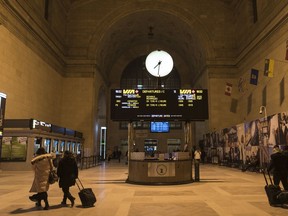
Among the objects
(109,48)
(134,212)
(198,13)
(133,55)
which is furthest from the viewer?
(133,55)

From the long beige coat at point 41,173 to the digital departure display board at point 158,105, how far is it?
223 inches

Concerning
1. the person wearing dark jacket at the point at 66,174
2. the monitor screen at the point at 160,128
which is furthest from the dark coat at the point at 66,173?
the monitor screen at the point at 160,128

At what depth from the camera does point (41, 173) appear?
7.34 meters

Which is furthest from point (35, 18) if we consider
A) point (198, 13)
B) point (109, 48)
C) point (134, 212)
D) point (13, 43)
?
point (134, 212)

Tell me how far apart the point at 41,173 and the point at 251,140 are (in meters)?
14.1

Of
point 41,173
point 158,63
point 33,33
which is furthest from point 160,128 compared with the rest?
point 41,173

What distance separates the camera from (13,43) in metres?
18.2

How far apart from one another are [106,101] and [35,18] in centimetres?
1782

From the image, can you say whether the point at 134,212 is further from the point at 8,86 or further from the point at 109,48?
the point at 109,48

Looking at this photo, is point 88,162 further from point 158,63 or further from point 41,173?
point 41,173

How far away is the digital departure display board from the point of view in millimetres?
12906

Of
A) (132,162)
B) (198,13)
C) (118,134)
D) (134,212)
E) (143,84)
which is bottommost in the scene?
(134,212)

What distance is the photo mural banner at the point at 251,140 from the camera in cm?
1438

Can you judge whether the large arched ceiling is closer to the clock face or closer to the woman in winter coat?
the clock face
